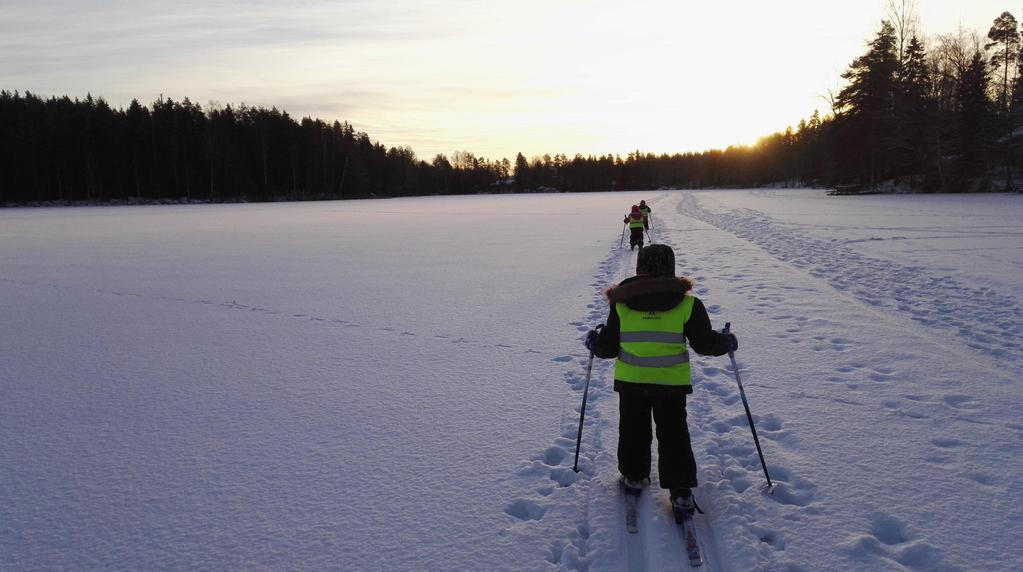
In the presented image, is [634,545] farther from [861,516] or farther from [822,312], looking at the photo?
[822,312]

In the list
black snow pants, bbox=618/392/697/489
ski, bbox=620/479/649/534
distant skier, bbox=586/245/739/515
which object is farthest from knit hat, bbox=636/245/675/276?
ski, bbox=620/479/649/534

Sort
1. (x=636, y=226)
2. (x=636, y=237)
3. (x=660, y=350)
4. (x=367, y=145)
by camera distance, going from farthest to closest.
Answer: (x=367, y=145), (x=636, y=237), (x=636, y=226), (x=660, y=350)

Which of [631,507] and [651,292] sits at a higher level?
[651,292]

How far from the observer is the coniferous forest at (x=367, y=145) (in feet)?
123

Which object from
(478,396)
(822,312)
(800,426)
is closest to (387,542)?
(478,396)

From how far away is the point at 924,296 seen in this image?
803cm

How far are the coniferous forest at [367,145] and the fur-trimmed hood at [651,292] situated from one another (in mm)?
43142

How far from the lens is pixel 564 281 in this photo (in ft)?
33.8

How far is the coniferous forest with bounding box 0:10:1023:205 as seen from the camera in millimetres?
37344

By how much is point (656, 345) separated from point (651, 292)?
0.30 meters

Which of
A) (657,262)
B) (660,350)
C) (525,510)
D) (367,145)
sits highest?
(367,145)

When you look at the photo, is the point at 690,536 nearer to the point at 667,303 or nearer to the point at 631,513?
the point at 631,513

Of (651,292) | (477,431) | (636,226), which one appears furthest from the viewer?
(636,226)

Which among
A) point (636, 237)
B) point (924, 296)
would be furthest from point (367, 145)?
point (924, 296)
